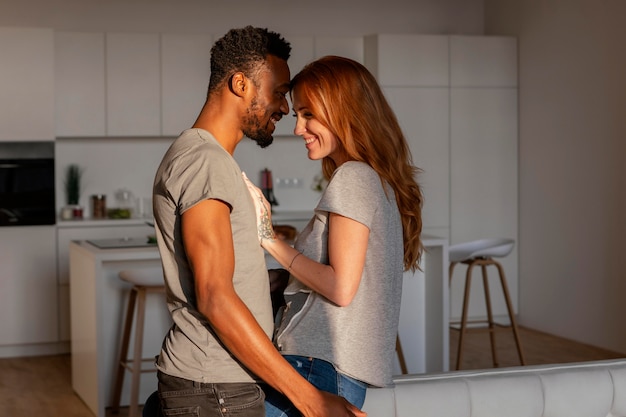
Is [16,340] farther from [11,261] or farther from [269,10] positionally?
[269,10]

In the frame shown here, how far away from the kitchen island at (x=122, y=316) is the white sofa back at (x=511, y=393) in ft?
8.35

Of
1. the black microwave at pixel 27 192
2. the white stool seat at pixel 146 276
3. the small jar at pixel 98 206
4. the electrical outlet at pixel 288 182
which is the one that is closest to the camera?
the white stool seat at pixel 146 276

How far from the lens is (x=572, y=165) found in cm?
712

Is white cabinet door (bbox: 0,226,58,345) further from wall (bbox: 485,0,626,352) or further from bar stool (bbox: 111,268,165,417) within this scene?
wall (bbox: 485,0,626,352)

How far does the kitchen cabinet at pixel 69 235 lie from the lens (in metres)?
6.89

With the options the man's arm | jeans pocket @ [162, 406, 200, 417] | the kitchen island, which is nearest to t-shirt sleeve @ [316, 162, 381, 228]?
the man's arm

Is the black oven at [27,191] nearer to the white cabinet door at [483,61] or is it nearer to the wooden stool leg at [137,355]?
the wooden stool leg at [137,355]

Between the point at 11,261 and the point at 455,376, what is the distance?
492 cm

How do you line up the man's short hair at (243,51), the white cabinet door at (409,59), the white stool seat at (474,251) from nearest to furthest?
the man's short hair at (243,51)
the white stool seat at (474,251)
the white cabinet door at (409,59)

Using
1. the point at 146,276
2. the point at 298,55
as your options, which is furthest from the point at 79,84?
the point at 146,276

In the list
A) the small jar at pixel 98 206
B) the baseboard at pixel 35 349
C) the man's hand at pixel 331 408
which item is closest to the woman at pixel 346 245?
the man's hand at pixel 331 408

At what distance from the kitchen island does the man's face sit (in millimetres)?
3174

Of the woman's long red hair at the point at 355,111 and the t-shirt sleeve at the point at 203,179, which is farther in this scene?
the woman's long red hair at the point at 355,111

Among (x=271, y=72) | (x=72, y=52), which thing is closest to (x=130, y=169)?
(x=72, y=52)
